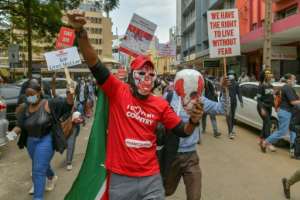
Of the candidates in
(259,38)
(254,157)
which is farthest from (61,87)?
(254,157)

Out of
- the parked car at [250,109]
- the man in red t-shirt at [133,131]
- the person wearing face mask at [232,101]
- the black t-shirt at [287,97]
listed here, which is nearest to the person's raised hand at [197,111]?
the man in red t-shirt at [133,131]

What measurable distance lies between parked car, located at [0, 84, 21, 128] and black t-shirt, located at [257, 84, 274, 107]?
639cm

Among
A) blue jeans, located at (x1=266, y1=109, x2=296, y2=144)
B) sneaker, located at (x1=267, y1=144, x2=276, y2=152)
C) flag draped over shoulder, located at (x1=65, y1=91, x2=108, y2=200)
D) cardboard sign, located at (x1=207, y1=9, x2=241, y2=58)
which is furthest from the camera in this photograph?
sneaker, located at (x1=267, y1=144, x2=276, y2=152)

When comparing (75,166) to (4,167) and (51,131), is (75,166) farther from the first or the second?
(51,131)

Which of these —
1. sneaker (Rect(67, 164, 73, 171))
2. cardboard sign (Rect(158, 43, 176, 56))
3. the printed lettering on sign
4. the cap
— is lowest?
sneaker (Rect(67, 164, 73, 171))

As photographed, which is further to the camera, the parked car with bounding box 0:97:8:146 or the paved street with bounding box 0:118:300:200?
the parked car with bounding box 0:97:8:146

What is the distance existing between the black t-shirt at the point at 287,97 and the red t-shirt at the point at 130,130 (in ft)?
20.0

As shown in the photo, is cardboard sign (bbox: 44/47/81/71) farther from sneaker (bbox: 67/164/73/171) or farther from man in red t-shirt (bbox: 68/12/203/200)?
man in red t-shirt (bbox: 68/12/203/200)

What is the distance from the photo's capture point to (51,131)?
5.55 meters

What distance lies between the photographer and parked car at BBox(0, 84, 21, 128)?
41.2 feet

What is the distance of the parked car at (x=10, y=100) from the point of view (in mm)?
12555

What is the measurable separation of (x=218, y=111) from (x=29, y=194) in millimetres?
3372

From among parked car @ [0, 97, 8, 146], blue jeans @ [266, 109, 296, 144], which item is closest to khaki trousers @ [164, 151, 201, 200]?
blue jeans @ [266, 109, 296, 144]

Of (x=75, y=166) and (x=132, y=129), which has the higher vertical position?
(x=132, y=129)
